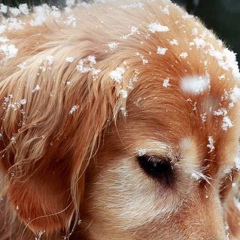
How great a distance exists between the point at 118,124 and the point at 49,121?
0.23 meters

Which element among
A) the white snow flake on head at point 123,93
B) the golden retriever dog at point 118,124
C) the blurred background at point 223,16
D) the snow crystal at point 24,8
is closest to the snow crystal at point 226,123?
the golden retriever dog at point 118,124

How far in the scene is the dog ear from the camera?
2008 millimetres

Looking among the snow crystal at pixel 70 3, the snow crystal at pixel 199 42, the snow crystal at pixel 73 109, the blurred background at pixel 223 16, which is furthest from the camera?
the blurred background at pixel 223 16

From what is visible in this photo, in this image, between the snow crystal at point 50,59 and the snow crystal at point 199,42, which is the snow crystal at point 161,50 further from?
the snow crystal at point 50,59

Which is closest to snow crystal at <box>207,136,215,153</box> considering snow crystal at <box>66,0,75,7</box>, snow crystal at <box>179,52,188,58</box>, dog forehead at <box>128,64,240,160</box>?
dog forehead at <box>128,64,240,160</box>

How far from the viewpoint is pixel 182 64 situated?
2059mm

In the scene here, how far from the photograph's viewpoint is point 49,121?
200cm

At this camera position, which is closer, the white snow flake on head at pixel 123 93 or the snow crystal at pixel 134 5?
the white snow flake on head at pixel 123 93

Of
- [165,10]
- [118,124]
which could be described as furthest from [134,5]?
[118,124]

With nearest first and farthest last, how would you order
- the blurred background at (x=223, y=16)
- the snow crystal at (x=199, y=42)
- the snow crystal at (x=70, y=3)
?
the snow crystal at (x=199, y=42)
the snow crystal at (x=70, y=3)
the blurred background at (x=223, y=16)

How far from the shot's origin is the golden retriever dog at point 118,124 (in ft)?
6.62

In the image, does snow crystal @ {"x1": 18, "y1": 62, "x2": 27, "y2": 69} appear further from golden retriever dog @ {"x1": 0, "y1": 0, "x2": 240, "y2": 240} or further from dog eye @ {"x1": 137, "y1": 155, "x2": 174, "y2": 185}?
dog eye @ {"x1": 137, "y1": 155, "x2": 174, "y2": 185}

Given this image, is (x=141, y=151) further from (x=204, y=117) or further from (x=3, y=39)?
(x=3, y=39)

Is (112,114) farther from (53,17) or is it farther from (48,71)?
(53,17)
